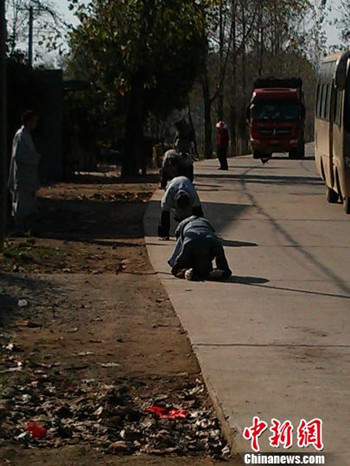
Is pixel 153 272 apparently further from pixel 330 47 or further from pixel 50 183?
pixel 330 47

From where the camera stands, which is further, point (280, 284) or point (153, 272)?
point (153, 272)

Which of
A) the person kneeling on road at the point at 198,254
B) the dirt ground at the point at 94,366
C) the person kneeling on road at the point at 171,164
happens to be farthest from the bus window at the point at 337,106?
the person kneeling on road at the point at 198,254

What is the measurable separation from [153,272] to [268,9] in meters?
47.3

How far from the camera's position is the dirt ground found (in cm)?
687

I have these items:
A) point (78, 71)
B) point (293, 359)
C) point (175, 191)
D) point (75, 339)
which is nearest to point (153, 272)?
point (175, 191)

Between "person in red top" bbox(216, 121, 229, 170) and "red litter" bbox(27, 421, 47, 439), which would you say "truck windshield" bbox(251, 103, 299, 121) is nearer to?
"person in red top" bbox(216, 121, 229, 170)

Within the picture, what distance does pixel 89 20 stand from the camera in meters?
26.4

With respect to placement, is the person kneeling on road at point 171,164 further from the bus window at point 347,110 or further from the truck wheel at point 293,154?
the truck wheel at point 293,154

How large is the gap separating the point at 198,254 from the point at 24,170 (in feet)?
14.8

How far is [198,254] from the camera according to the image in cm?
1267

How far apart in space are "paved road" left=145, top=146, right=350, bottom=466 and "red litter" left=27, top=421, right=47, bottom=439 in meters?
1.15

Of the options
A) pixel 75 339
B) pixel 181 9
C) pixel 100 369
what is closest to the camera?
pixel 100 369

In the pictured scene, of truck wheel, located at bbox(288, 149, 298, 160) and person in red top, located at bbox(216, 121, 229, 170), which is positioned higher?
person in red top, located at bbox(216, 121, 229, 170)

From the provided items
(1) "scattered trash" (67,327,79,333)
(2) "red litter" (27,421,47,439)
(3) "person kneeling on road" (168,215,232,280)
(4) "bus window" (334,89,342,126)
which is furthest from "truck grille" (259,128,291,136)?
(2) "red litter" (27,421,47,439)
